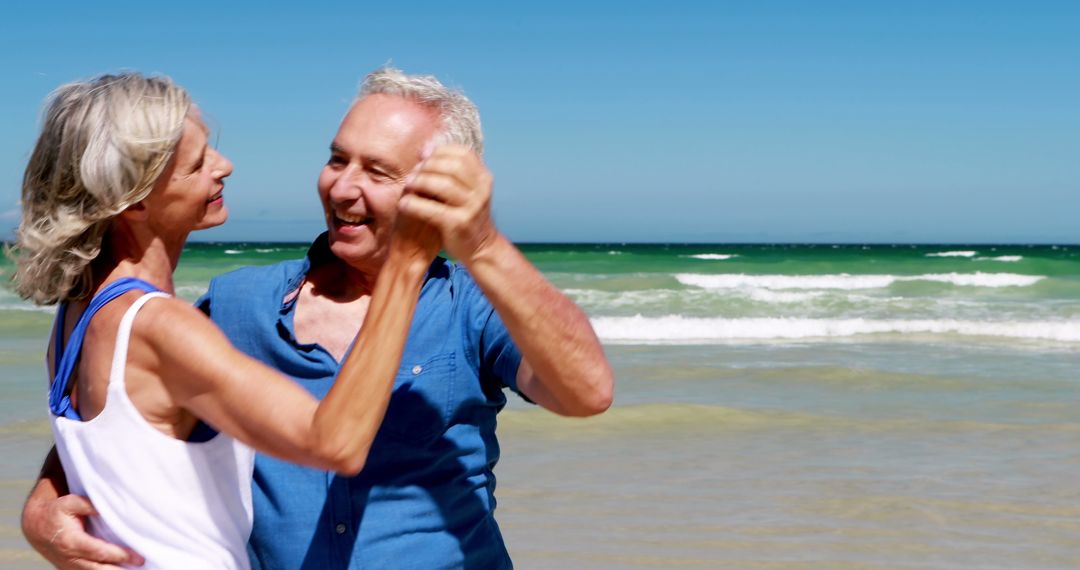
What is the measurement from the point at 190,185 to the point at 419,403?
22.1 inches

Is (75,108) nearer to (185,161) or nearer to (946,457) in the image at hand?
(185,161)

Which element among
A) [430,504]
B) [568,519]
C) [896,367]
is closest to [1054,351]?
[896,367]

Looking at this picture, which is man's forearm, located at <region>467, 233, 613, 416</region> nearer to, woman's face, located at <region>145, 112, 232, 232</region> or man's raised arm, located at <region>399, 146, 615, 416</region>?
man's raised arm, located at <region>399, 146, 615, 416</region>

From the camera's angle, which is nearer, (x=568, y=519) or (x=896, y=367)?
(x=568, y=519)

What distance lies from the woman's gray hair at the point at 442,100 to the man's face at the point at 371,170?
2 cm

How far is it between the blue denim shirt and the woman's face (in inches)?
10.6

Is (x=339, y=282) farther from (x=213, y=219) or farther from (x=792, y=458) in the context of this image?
(x=792, y=458)

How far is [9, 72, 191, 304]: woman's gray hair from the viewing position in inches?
73.9

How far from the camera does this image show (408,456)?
2.13 metres

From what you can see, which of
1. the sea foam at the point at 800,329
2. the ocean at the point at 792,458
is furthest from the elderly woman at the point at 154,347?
the sea foam at the point at 800,329

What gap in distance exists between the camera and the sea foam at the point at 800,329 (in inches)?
574

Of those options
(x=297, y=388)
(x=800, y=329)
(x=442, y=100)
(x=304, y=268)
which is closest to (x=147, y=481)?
(x=297, y=388)

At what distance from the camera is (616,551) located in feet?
16.7

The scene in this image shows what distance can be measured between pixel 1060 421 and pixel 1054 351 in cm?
536
